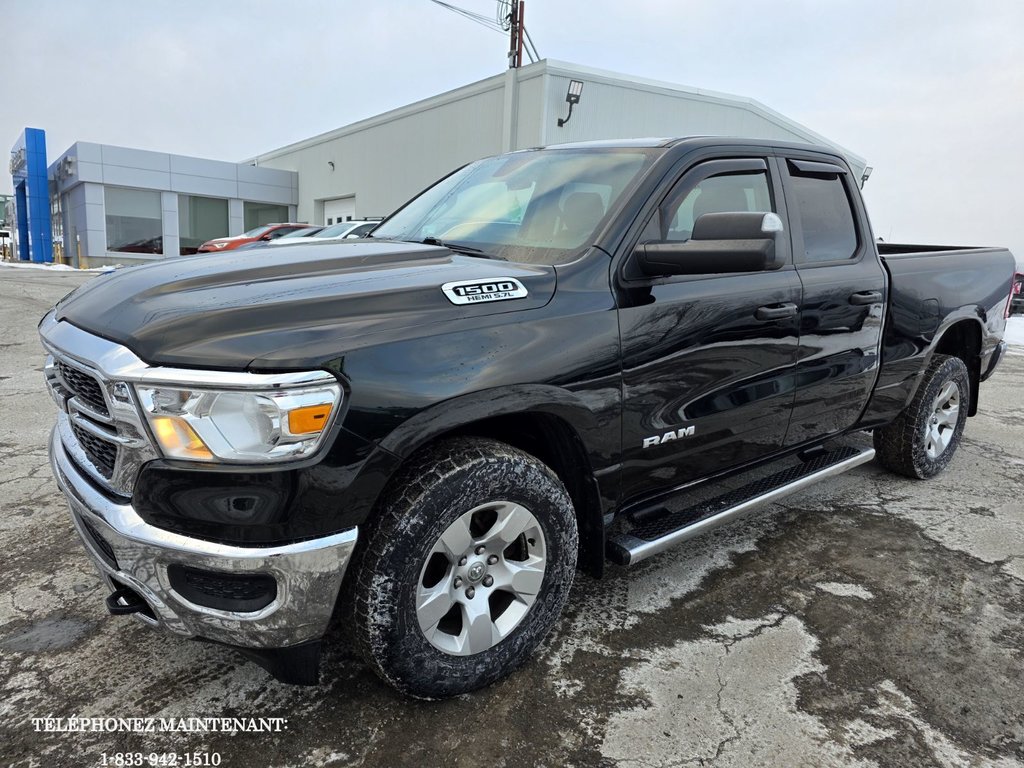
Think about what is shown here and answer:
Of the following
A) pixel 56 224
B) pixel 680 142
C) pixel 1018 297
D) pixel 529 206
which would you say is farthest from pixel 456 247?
pixel 56 224

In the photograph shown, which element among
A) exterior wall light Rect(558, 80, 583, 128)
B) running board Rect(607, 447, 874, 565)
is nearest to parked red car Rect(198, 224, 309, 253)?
exterior wall light Rect(558, 80, 583, 128)

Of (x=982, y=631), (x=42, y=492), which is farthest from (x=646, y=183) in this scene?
(x=42, y=492)

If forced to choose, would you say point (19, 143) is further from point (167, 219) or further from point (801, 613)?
point (801, 613)

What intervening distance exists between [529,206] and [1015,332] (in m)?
13.8

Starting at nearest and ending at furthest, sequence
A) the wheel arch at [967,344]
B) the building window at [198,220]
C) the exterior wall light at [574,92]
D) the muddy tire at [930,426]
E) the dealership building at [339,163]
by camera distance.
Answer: the muddy tire at [930,426] < the wheel arch at [967,344] < the exterior wall light at [574,92] < the dealership building at [339,163] < the building window at [198,220]

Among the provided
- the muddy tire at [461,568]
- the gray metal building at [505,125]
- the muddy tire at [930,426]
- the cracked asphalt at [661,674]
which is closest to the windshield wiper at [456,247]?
the muddy tire at [461,568]

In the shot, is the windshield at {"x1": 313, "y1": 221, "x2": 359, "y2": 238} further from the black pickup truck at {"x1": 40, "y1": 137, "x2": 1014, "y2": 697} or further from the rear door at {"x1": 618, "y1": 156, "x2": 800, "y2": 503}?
the rear door at {"x1": 618, "y1": 156, "x2": 800, "y2": 503}

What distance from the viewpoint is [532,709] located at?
2.21 metres

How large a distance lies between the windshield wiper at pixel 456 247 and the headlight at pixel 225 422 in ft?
3.68

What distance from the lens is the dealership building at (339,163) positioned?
18.0 meters

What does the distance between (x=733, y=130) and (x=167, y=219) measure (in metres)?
21.3

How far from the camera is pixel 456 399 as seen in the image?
78.8 inches

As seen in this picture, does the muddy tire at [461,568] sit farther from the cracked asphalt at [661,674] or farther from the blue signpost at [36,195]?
the blue signpost at [36,195]

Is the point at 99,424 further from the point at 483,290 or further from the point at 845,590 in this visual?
the point at 845,590
